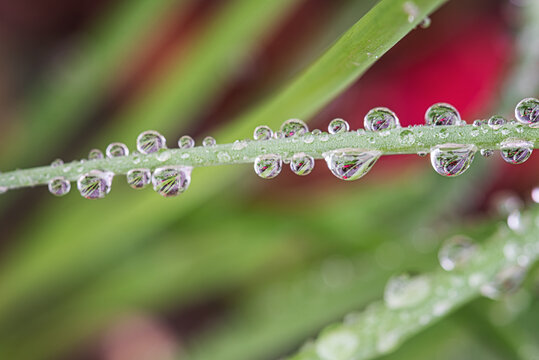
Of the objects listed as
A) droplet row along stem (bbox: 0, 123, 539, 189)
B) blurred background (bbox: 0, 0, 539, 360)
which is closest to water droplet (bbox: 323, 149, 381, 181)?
droplet row along stem (bbox: 0, 123, 539, 189)

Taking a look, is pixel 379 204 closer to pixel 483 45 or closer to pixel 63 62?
pixel 483 45

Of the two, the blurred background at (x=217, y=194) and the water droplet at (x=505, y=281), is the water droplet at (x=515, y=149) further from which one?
the blurred background at (x=217, y=194)

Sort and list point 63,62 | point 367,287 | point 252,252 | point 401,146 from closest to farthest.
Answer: point 401,146
point 367,287
point 252,252
point 63,62

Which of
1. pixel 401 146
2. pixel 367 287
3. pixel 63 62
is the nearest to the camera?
pixel 401 146

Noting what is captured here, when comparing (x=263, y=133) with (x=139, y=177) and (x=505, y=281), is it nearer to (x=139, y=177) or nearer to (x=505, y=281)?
(x=139, y=177)

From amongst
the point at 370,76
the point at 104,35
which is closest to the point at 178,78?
the point at 104,35

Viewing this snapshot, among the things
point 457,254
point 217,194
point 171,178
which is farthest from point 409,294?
point 217,194
